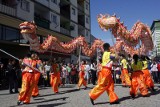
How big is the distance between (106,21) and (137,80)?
265cm

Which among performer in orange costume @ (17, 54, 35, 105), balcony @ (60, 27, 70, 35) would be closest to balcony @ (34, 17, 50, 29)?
balcony @ (60, 27, 70, 35)

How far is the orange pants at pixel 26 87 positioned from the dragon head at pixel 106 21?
11.3 feet

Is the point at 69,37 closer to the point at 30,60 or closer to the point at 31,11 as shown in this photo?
the point at 31,11

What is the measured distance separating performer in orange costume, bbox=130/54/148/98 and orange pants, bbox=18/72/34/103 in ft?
12.6

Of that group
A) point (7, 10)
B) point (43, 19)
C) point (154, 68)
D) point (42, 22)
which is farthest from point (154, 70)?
point (43, 19)

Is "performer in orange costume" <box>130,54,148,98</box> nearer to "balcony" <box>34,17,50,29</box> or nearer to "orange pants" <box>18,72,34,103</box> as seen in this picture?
"orange pants" <box>18,72,34,103</box>

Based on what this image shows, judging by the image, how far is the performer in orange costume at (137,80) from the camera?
11317 millimetres

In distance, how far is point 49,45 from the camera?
14242 millimetres

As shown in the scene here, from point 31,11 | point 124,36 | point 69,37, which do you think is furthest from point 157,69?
point 69,37

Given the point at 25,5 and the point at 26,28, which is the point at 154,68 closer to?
the point at 25,5

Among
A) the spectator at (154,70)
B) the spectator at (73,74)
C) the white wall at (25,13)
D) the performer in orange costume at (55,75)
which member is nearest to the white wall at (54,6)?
the white wall at (25,13)

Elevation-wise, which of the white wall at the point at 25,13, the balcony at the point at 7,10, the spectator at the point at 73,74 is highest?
the white wall at the point at 25,13

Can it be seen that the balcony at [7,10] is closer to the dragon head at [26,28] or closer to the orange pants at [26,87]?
the dragon head at [26,28]

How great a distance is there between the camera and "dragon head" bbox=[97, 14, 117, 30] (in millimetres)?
11953
